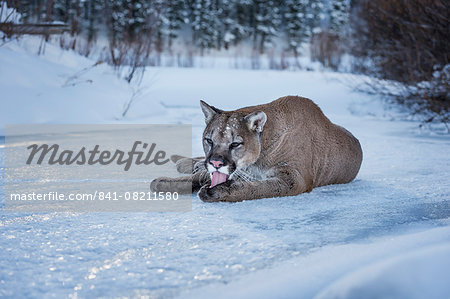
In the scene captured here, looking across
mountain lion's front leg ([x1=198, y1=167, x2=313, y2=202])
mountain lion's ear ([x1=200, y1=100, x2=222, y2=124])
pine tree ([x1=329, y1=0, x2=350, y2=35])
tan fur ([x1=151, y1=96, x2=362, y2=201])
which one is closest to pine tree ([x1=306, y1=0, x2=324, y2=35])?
pine tree ([x1=329, y1=0, x2=350, y2=35])

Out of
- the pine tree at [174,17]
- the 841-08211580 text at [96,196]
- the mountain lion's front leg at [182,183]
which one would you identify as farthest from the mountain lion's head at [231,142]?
the pine tree at [174,17]

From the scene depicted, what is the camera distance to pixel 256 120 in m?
3.38

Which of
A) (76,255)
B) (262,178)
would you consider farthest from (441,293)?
(262,178)

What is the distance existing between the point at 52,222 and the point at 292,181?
172 centimetres

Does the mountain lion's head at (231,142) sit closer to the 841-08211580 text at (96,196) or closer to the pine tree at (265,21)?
the 841-08211580 text at (96,196)

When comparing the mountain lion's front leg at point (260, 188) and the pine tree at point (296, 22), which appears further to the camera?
the pine tree at point (296, 22)

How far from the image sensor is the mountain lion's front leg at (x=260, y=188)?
3186mm

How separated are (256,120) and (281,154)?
359mm

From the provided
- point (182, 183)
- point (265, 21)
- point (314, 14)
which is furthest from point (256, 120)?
point (314, 14)

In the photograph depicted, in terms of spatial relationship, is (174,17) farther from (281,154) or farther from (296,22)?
(281,154)

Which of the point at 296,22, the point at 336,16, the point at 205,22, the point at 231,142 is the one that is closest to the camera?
the point at 231,142

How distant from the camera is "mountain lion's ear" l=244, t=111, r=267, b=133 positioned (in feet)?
10.9

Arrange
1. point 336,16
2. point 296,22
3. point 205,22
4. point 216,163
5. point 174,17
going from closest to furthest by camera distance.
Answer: point 216,163 → point 174,17 → point 205,22 → point 296,22 → point 336,16

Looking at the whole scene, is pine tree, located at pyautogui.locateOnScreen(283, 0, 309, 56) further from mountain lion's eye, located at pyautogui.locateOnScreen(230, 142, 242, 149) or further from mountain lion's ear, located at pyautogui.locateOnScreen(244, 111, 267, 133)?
mountain lion's eye, located at pyautogui.locateOnScreen(230, 142, 242, 149)
